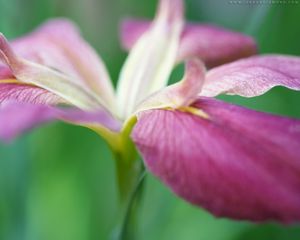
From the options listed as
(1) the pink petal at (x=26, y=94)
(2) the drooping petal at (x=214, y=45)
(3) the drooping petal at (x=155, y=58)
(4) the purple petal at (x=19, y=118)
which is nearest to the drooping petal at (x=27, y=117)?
(4) the purple petal at (x=19, y=118)

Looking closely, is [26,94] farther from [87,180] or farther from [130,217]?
[87,180]

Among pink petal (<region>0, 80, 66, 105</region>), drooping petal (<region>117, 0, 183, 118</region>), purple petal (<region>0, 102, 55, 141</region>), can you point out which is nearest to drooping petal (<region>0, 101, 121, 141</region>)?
purple petal (<region>0, 102, 55, 141</region>)

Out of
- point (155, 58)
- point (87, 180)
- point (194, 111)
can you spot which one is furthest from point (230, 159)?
point (87, 180)

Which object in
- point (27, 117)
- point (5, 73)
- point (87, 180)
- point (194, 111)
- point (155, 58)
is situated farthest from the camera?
point (87, 180)

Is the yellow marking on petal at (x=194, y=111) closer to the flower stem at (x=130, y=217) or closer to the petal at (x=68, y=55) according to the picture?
the flower stem at (x=130, y=217)

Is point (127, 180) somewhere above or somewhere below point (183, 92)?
below

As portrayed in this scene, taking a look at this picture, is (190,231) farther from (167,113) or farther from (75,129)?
(167,113)
